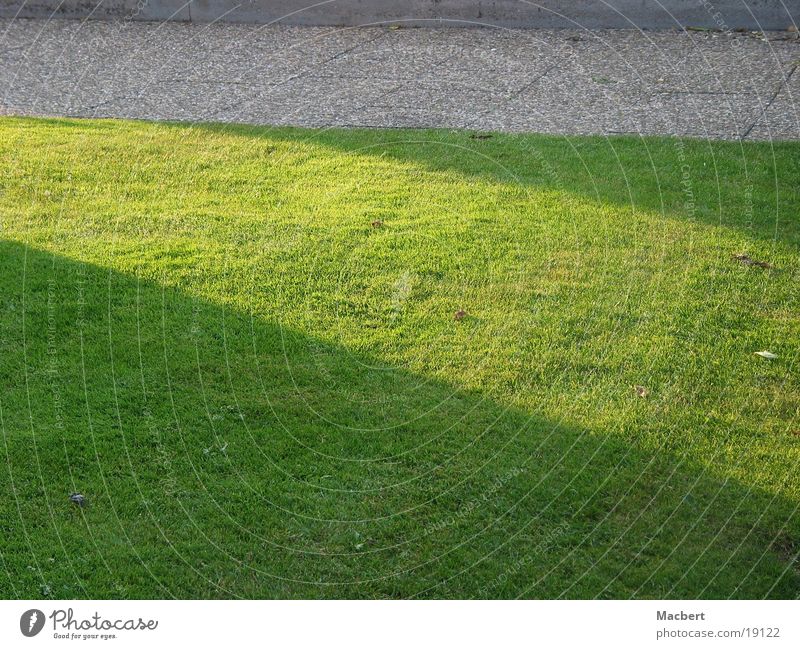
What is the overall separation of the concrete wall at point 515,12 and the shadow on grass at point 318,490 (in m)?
7.66

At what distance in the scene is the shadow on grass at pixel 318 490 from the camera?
4281mm

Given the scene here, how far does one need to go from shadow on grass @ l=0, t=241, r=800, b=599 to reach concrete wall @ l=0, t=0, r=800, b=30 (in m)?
7.66

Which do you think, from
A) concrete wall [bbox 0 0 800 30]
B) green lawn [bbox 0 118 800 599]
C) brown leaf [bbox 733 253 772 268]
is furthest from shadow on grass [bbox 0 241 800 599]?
concrete wall [bbox 0 0 800 30]

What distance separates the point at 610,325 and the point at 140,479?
301 cm

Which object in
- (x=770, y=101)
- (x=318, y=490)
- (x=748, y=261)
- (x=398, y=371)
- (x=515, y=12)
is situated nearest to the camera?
(x=318, y=490)

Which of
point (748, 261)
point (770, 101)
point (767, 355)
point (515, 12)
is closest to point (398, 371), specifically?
point (767, 355)

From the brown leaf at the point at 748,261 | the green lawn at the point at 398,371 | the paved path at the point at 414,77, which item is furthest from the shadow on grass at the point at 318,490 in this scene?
the paved path at the point at 414,77

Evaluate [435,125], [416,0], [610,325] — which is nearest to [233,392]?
[610,325]

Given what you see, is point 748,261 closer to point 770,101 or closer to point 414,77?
point 770,101

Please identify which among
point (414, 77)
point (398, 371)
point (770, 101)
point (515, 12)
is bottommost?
point (770, 101)

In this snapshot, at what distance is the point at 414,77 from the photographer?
1073 centimetres

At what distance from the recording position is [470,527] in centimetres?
457

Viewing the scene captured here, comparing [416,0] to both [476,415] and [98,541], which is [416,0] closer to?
[476,415]

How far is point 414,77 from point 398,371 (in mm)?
5875
